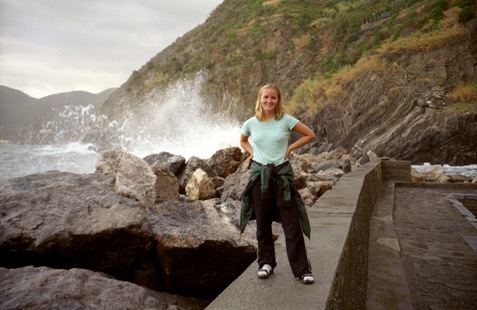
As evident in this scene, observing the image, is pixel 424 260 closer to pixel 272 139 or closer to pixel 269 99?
pixel 272 139

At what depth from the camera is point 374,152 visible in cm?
1666

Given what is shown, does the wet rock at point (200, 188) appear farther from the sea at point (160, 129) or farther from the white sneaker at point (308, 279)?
the sea at point (160, 129)

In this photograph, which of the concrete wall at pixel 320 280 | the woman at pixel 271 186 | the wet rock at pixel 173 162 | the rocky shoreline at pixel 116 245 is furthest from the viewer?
the wet rock at pixel 173 162

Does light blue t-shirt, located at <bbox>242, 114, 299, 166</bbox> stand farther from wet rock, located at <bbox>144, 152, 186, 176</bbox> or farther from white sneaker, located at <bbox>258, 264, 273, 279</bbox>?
wet rock, located at <bbox>144, 152, 186, 176</bbox>

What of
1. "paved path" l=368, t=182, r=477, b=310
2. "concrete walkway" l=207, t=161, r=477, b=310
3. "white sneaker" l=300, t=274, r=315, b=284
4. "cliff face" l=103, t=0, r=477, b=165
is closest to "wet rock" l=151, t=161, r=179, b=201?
"concrete walkway" l=207, t=161, r=477, b=310

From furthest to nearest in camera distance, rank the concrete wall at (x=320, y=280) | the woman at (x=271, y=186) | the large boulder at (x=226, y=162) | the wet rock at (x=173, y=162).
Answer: the large boulder at (x=226, y=162), the wet rock at (x=173, y=162), the woman at (x=271, y=186), the concrete wall at (x=320, y=280)

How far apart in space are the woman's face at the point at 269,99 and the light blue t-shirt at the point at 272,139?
0.09 meters

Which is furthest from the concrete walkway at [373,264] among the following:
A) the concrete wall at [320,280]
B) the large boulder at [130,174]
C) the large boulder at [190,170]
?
the large boulder at [190,170]

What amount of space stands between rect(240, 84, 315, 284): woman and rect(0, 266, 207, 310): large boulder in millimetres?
1049

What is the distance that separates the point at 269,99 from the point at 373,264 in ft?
7.98

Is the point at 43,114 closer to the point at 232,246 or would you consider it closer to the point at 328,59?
the point at 328,59

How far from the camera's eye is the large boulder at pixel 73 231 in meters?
3.27

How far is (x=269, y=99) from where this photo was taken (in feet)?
7.74

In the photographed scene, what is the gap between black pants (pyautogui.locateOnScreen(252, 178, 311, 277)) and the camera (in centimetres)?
212
